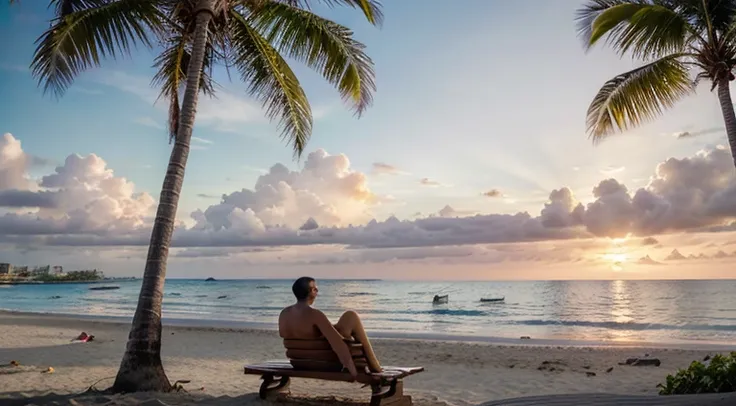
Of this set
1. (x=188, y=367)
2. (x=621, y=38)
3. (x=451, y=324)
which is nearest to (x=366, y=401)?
(x=188, y=367)

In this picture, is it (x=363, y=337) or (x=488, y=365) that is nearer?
(x=363, y=337)

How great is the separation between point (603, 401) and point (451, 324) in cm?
2245

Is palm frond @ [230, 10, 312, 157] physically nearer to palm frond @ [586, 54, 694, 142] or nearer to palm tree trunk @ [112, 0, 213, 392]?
palm tree trunk @ [112, 0, 213, 392]

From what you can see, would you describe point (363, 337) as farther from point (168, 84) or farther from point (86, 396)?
point (168, 84)

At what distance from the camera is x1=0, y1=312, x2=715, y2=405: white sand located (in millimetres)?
7387

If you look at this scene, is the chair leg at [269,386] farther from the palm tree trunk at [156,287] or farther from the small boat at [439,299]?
the small boat at [439,299]

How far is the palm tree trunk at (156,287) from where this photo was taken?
6.65 metres

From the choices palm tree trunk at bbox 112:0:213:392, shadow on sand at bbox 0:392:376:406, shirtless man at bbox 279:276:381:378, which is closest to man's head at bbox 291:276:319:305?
shirtless man at bbox 279:276:381:378

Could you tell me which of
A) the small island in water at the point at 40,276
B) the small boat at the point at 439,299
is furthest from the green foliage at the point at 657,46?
the small island in water at the point at 40,276

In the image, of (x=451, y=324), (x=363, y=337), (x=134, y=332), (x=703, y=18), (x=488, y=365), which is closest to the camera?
(x=363, y=337)

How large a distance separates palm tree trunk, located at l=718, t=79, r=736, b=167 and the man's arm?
25.2ft

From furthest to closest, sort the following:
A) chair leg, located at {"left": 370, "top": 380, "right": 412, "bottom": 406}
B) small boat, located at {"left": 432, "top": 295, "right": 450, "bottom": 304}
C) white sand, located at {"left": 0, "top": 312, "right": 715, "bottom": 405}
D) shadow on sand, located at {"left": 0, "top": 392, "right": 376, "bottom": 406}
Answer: small boat, located at {"left": 432, "top": 295, "right": 450, "bottom": 304}, white sand, located at {"left": 0, "top": 312, "right": 715, "bottom": 405}, shadow on sand, located at {"left": 0, "top": 392, "right": 376, "bottom": 406}, chair leg, located at {"left": 370, "top": 380, "right": 412, "bottom": 406}

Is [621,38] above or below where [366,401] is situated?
above

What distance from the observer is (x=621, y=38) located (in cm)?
1045
